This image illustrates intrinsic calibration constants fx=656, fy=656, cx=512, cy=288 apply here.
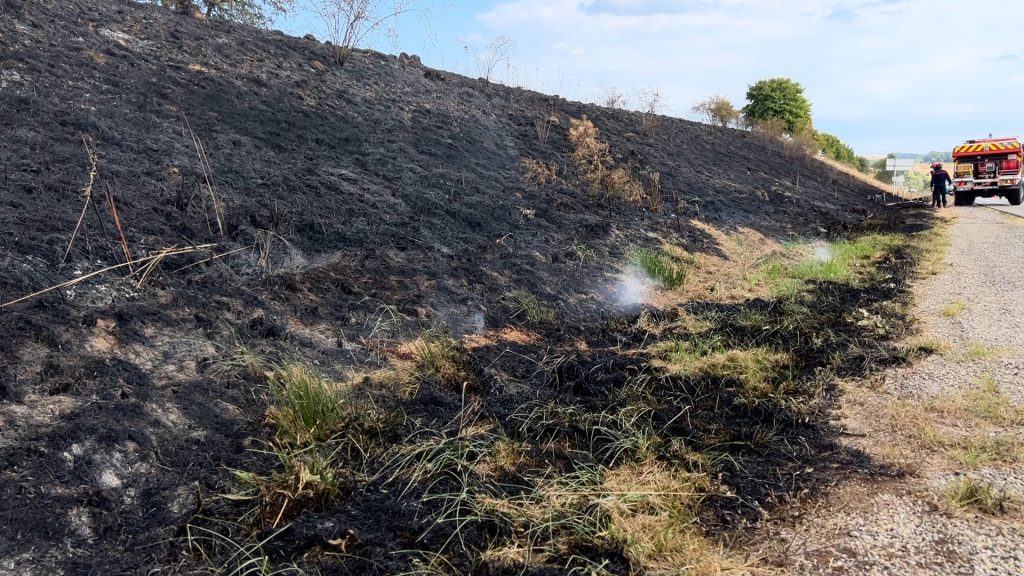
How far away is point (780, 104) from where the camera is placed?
3198 centimetres

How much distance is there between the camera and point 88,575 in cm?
247

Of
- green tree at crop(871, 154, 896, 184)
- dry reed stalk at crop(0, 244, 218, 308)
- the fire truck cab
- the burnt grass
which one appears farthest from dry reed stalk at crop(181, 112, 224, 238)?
green tree at crop(871, 154, 896, 184)

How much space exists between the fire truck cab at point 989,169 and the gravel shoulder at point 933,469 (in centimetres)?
1699

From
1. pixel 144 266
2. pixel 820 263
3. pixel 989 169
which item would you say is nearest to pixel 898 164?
pixel 989 169

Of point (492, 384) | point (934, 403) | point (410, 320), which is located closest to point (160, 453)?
point (492, 384)

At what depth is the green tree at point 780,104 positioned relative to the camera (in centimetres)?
3180

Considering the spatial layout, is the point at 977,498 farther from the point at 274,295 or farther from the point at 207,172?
the point at 207,172

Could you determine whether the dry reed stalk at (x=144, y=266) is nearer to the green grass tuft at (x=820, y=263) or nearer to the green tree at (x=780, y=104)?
the green grass tuft at (x=820, y=263)

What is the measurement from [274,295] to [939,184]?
20592 millimetres

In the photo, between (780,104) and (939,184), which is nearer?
(939,184)

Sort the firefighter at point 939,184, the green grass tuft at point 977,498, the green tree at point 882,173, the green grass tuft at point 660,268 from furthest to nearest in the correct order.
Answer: the green tree at point 882,173, the firefighter at point 939,184, the green grass tuft at point 660,268, the green grass tuft at point 977,498

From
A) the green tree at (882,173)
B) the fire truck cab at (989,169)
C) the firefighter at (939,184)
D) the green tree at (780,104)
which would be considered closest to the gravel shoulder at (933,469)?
the firefighter at (939,184)

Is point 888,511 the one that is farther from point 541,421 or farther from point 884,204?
point 884,204

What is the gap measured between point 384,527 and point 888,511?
2.21 m
